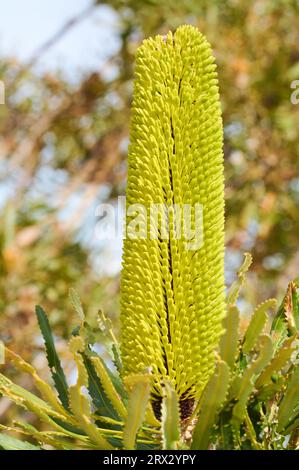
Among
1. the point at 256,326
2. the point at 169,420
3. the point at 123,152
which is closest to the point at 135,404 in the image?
the point at 169,420

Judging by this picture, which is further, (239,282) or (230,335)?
(239,282)

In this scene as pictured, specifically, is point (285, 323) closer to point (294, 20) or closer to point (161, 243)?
point (161, 243)

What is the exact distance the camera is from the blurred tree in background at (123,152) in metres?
2.84

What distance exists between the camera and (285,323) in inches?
31.7

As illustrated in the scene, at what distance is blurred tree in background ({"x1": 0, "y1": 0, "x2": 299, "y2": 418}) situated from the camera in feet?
9.32

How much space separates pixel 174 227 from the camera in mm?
748

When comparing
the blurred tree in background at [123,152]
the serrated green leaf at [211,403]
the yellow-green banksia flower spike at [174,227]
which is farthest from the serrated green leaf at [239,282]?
the blurred tree in background at [123,152]

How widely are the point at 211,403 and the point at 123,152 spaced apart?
9.35ft

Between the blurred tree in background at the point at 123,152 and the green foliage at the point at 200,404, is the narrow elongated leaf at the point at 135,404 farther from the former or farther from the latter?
the blurred tree in background at the point at 123,152

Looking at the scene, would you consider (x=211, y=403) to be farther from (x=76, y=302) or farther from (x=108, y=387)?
(x=76, y=302)

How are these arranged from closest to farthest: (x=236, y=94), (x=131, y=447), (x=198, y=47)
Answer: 1. (x=131, y=447)
2. (x=198, y=47)
3. (x=236, y=94)

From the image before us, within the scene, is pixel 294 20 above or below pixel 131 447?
above
